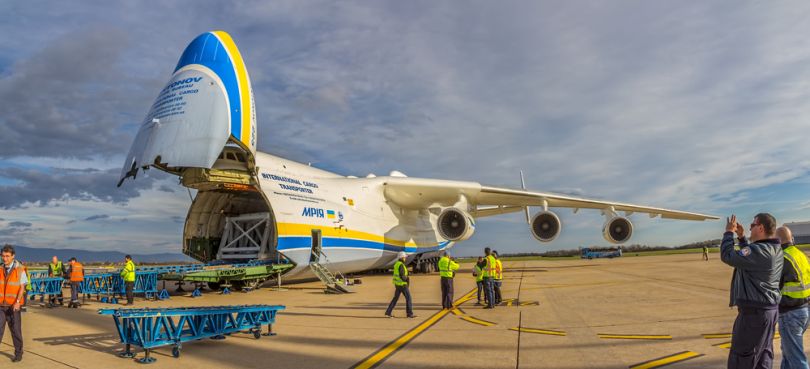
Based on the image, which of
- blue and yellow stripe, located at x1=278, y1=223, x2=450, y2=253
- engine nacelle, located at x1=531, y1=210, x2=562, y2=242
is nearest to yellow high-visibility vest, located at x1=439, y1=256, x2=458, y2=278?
blue and yellow stripe, located at x1=278, y1=223, x2=450, y2=253

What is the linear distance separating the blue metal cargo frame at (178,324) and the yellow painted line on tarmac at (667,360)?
15.6 ft

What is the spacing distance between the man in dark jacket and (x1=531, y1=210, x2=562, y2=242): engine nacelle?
15.7 m

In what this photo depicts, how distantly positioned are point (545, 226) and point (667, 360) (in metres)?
14.8

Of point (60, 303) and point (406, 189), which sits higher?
point (406, 189)

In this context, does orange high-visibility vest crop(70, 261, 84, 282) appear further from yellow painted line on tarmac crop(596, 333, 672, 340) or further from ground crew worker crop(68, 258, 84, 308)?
yellow painted line on tarmac crop(596, 333, 672, 340)

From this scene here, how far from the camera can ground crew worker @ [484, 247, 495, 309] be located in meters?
10.1

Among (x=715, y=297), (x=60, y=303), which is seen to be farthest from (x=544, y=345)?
(x=60, y=303)

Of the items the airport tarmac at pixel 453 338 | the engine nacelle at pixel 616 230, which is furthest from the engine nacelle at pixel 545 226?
the airport tarmac at pixel 453 338

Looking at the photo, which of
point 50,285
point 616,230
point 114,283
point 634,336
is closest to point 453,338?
point 634,336

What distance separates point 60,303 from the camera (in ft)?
41.6

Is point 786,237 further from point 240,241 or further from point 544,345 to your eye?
point 240,241

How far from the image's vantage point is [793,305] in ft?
13.4

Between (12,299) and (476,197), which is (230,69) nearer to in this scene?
(12,299)

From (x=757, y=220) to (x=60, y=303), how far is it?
14.7 metres
